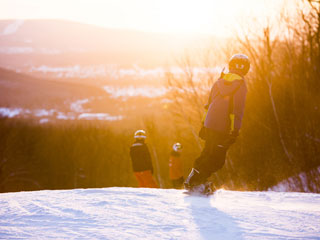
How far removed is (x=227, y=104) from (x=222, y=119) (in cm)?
19

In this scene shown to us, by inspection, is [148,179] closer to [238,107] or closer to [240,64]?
[238,107]

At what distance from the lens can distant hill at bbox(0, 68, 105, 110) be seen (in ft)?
238

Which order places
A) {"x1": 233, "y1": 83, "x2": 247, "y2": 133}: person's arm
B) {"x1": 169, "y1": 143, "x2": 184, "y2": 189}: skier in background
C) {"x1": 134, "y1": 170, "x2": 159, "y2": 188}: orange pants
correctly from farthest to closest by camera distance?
1. {"x1": 169, "y1": 143, "x2": 184, "y2": 189}: skier in background
2. {"x1": 134, "y1": 170, "x2": 159, "y2": 188}: orange pants
3. {"x1": 233, "y1": 83, "x2": 247, "y2": 133}: person's arm

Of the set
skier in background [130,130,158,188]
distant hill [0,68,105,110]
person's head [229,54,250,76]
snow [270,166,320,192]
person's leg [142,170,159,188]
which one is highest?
distant hill [0,68,105,110]

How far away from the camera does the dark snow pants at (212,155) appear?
3605mm

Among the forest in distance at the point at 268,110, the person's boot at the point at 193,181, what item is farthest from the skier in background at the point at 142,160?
the person's boot at the point at 193,181

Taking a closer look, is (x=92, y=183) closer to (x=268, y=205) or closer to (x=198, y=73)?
(x=198, y=73)

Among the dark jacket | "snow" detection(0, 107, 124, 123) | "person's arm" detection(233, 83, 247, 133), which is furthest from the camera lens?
"snow" detection(0, 107, 124, 123)

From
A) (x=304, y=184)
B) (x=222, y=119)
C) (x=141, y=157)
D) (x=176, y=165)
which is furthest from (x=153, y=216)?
(x=176, y=165)

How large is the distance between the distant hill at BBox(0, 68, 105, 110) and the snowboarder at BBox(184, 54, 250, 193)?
Answer: 67980mm

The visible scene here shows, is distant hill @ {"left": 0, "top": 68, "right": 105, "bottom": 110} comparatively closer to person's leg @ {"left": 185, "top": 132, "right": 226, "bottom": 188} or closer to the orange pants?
the orange pants

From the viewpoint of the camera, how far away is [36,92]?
83.7 metres

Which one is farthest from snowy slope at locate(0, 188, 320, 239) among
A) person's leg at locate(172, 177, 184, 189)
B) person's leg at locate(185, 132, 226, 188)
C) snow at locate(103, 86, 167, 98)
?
snow at locate(103, 86, 167, 98)

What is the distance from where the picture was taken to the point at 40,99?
8206cm
